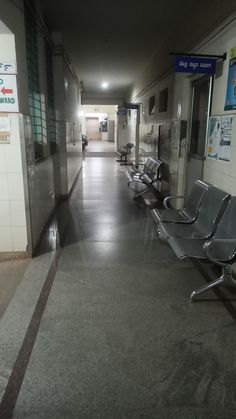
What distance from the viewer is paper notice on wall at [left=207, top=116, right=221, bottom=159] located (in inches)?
125

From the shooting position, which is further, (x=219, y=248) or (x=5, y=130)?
(x=5, y=130)

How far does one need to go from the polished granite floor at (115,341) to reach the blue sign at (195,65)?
76.5 inches

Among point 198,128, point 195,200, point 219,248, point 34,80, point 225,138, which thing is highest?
point 34,80

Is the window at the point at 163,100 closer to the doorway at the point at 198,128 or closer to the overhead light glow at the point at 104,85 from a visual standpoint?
the doorway at the point at 198,128

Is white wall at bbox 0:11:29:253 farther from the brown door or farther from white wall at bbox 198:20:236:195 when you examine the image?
the brown door

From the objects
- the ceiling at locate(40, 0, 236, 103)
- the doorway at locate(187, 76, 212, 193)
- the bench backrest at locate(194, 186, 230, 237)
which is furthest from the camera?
the ceiling at locate(40, 0, 236, 103)

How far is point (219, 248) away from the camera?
2.53 m

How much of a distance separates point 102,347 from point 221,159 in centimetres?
218

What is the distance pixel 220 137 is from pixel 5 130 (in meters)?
2.14

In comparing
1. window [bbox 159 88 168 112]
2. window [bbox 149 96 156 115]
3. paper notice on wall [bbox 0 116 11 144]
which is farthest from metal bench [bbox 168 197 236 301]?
window [bbox 149 96 156 115]

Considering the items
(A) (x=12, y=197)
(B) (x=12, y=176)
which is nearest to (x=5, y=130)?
(B) (x=12, y=176)

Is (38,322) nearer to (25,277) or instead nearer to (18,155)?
(25,277)

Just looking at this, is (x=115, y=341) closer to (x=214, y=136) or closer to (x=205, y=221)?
(x=205, y=221)

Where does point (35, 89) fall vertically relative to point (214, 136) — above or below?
above
